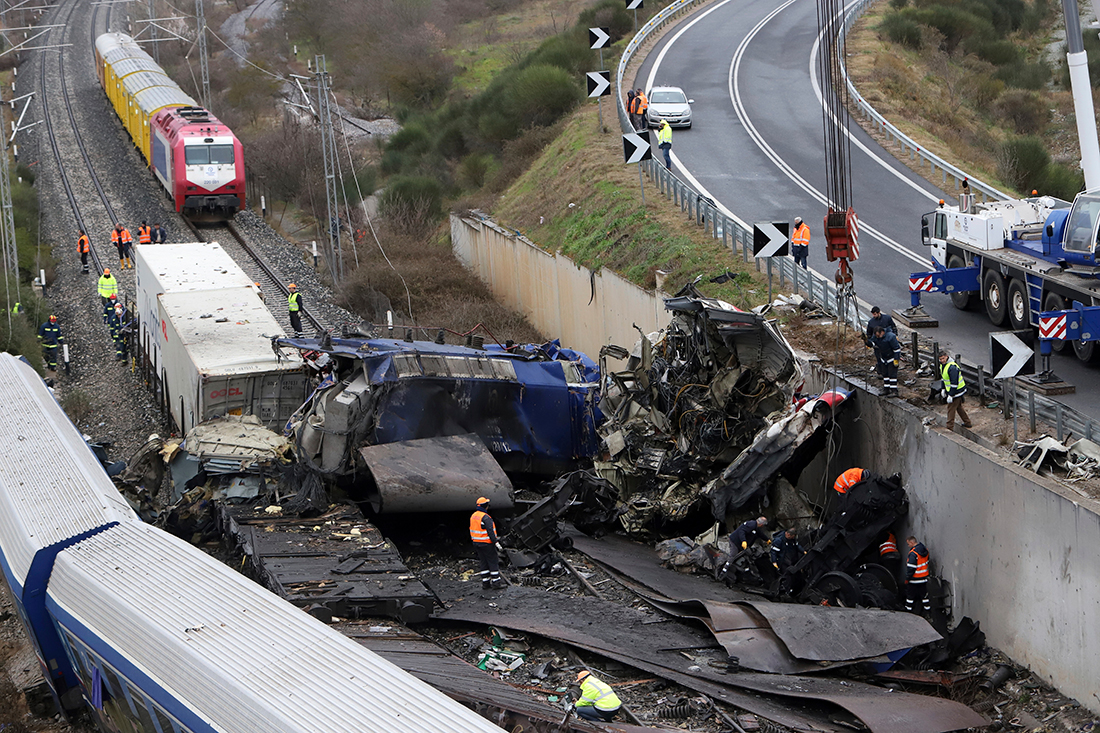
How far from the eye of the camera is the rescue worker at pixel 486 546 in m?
12.4

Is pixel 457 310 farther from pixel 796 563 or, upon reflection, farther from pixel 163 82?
pixel 163 82

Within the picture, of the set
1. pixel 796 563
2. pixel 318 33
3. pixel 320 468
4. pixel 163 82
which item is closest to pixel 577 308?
pixel 320 468

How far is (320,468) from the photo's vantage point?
14164 mm

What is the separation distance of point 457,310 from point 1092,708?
19743mm

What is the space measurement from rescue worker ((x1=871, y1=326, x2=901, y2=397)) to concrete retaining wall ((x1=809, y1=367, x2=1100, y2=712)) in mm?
230

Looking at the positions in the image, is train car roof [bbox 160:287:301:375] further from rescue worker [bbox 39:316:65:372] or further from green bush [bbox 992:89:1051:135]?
green bush [bbox 992:89:1051:135]

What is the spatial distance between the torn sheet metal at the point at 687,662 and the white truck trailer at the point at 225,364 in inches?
235

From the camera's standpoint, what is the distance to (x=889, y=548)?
12.5m

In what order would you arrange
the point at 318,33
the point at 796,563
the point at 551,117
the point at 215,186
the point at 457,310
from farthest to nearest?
the point at 318,33 < the point at 551,117 < the point at 215,186 < the point at 457,310 < the point at 796,563

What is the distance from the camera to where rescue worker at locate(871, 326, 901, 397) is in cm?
1296

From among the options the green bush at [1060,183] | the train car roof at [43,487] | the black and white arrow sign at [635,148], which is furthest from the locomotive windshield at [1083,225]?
the green bush at [1060,183]

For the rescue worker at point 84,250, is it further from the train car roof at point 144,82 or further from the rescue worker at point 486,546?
the rescue worker at point 486,546

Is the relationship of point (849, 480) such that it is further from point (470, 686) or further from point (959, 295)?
point (959, 295)

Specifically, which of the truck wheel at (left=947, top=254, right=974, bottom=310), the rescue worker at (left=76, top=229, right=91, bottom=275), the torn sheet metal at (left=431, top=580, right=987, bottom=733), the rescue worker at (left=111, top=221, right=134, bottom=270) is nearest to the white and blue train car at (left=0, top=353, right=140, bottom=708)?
the torn sheet metal at (left=431, top=580, right=987, bottom=733)
